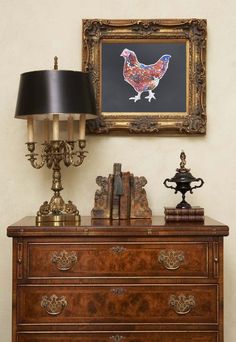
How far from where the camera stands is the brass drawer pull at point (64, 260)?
2.67 m

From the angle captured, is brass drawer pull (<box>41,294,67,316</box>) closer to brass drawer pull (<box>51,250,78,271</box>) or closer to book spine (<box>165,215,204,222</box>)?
brass drawer pull (<box>51,250,78,271</box>)

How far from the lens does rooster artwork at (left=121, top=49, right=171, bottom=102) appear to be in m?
3.27

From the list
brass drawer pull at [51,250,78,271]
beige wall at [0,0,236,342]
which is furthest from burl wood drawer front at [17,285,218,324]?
beige wall at [0,0,236,342]

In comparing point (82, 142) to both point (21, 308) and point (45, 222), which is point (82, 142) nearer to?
point (45, 222)

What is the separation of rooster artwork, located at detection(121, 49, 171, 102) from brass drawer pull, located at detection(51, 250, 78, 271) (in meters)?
1.10

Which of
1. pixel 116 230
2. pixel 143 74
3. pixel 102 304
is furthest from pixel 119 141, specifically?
pixel 102 304

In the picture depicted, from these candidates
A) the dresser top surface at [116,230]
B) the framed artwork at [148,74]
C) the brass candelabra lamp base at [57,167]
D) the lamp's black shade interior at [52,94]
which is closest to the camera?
the dresser top surface at [116,230]

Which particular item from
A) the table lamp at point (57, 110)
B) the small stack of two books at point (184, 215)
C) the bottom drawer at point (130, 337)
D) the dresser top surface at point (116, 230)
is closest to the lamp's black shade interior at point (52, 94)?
the table lamp at point (57, 110)

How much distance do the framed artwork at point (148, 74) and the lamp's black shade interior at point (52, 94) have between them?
Result: 429 millimetres

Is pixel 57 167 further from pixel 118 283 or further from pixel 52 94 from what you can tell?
pixel 118 283

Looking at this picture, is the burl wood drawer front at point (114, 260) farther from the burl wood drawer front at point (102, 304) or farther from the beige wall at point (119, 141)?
the beige wall at point (119, 141)

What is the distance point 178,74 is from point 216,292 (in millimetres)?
1348

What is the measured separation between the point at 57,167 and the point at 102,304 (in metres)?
0.83

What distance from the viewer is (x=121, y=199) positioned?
2.96 m
